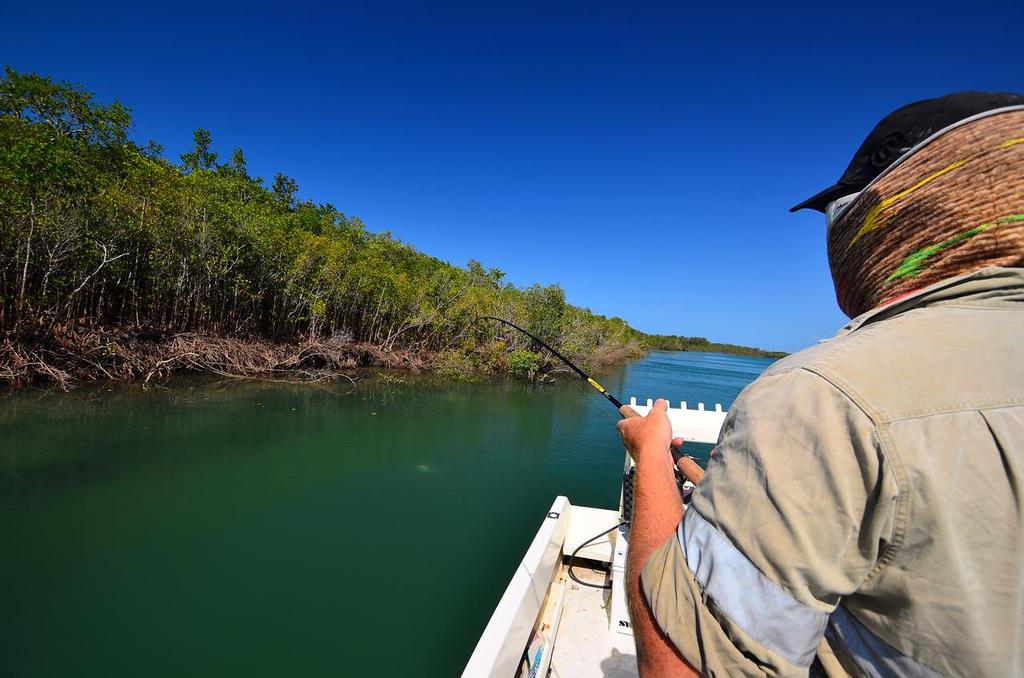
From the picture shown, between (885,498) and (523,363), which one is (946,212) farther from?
(523,363)

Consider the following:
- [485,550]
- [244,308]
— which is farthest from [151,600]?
[244,308]

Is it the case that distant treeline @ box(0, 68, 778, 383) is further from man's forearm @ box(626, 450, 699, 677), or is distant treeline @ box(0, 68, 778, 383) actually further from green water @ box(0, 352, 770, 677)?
man's forearm @ box(626, 450, 699, 677)

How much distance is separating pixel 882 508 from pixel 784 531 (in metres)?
0.13

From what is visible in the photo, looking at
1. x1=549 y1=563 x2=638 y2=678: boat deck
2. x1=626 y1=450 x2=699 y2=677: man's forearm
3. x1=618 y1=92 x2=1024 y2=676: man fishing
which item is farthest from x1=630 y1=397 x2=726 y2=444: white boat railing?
x1=618 y1=92 x2=1024 y2=676: man fishing

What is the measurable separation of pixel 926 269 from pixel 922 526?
19.3 inches

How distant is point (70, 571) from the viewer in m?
4.54

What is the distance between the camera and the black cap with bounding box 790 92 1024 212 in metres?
0.89

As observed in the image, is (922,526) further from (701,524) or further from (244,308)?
(244,308)

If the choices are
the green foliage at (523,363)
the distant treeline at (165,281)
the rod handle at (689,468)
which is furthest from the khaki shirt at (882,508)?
the green foliage at (523,363)

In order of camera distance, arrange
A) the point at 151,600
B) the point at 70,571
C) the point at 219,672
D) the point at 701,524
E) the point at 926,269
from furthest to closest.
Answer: the point at 70,571, the point at 151,600, the point at 219,672, the point at 926,269, the point at 701,524

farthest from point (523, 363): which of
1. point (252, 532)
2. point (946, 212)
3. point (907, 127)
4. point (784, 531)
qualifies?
point (784, 531)

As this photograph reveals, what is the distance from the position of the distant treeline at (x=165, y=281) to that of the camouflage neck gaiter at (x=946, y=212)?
14.3m

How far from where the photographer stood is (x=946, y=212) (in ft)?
2.67

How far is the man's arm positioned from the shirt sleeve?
42 mm
